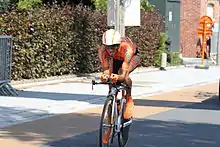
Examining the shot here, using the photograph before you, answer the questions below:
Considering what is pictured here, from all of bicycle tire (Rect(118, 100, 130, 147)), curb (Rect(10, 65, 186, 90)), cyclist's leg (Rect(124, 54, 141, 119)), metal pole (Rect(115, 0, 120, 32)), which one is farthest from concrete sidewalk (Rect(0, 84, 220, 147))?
curb (Rect(10, 65, 186, 90))

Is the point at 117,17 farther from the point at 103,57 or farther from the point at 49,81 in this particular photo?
the point at 103,57

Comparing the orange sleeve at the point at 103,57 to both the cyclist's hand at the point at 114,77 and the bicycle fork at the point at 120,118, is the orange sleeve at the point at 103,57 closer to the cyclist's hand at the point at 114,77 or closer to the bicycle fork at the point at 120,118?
the cyclist's hand at the point at 114,77

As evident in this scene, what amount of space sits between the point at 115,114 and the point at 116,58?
82 cm

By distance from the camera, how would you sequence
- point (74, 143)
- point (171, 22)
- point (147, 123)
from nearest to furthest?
1. point (74, 143)
2. point (147, 123)
3. point (171, 22)

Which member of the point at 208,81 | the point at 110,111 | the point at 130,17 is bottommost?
the point at 208,81

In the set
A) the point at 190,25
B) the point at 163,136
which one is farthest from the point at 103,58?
the point at 190,25

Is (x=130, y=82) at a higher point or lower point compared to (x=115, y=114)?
higher

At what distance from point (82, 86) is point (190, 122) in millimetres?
6584

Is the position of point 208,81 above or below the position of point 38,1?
below

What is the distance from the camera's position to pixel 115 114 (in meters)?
8.17

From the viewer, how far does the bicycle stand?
803 centimetres

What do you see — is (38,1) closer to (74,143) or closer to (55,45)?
(55,45)

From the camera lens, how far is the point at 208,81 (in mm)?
21500

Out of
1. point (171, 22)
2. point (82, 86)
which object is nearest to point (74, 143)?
point (82, 86)
